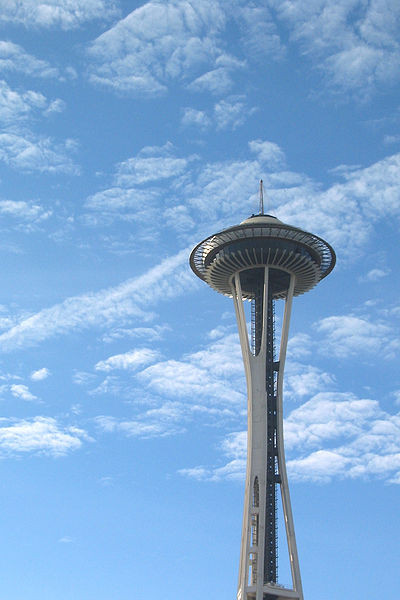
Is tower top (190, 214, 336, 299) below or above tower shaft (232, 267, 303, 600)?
above

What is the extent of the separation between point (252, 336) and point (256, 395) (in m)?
9.53

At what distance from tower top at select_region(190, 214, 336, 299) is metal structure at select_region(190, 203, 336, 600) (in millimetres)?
132

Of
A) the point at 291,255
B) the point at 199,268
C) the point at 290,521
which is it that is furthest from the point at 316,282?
the point at 290,521

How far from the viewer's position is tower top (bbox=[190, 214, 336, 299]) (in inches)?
4904

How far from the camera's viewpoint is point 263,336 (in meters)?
123

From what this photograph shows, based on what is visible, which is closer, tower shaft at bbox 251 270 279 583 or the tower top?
tower shaft at bbox 251 270 279 583

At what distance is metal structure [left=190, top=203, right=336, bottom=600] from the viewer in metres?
112

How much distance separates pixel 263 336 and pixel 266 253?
37.4 ft

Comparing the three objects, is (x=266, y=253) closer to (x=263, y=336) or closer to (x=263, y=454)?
(x=263, y=336)

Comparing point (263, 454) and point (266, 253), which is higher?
point (266, 253)

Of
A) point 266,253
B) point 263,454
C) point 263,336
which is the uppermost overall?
point 266,253

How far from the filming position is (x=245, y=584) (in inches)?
4343

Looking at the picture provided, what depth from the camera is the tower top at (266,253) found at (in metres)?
125

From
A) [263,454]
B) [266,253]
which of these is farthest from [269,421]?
[266,253]
